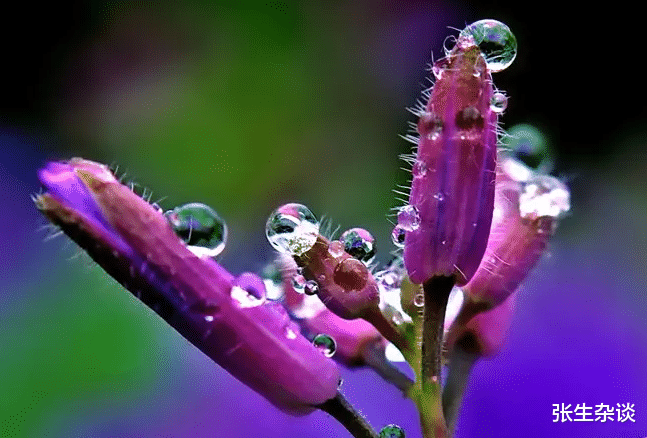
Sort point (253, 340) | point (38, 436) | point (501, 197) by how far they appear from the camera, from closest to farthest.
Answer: point (253, 340), point (501, 197), point (38, 436)

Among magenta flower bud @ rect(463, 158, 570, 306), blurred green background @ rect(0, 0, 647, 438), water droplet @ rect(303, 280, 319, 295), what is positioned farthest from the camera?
blurred green background @ rect(0, 0, 647, 438)

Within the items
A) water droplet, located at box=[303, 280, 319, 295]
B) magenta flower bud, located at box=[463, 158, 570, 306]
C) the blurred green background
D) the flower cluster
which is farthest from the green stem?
the blurred green background

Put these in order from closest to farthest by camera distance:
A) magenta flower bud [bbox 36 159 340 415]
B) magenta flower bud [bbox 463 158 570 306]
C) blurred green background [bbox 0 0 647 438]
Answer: magenta flower bud [bbox 36 159 340 415], magenta flower bud [bbox 463 158 570 306], blurred green background [bbox 0 0 647 438]

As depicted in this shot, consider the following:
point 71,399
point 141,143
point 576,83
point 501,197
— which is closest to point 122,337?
point 71,399

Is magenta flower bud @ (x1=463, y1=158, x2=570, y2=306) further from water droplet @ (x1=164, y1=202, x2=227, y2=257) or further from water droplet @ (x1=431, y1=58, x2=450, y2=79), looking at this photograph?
water droplet @ (x1=164, y1=202, x2=227, y2=257)

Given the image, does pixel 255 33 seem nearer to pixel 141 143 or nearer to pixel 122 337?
pixel 141 143

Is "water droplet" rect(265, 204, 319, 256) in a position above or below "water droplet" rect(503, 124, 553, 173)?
below

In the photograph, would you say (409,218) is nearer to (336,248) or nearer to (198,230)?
(336,248)
